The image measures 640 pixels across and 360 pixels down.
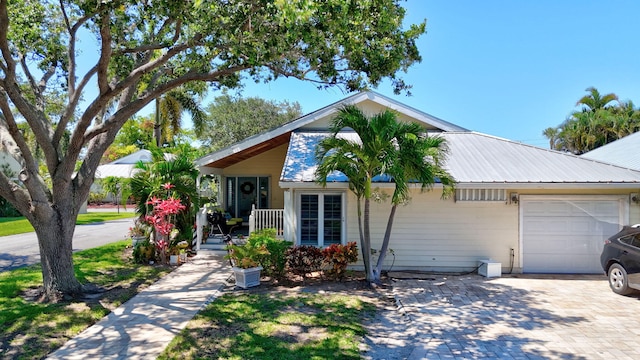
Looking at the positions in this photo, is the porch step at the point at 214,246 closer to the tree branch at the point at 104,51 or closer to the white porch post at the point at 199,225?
the white porch post at the point at 199,225

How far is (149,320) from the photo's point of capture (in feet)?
22.2

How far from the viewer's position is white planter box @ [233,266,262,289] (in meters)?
8.95

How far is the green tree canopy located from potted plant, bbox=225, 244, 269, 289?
27.1 m

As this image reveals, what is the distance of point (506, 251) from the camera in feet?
35.3

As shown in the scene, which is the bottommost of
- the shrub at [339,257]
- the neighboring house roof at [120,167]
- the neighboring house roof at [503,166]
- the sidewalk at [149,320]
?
the sidewalk at [149,320]

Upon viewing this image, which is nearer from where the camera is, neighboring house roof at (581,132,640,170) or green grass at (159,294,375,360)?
green grass at (159,294,375,360)

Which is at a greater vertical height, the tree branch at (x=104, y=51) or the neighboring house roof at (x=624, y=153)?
the tree branch at (x=104, y=51)

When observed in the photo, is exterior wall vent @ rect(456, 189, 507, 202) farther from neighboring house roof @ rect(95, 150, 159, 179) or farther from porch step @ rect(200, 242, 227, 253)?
neighboring house roof @ rect(95, 150, 159, 179)

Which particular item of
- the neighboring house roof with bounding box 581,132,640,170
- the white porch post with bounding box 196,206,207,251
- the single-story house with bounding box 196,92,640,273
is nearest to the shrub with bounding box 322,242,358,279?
the single-story house with bounding box 196,92,640,273

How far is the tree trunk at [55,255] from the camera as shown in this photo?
7.65m

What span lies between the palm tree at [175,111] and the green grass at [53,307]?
33.5 ft

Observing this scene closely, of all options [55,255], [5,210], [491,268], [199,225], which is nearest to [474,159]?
[491,268]

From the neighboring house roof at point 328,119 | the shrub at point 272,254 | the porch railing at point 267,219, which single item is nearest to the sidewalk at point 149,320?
the shrub at point 272,254

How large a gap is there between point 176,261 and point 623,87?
41727 mm
